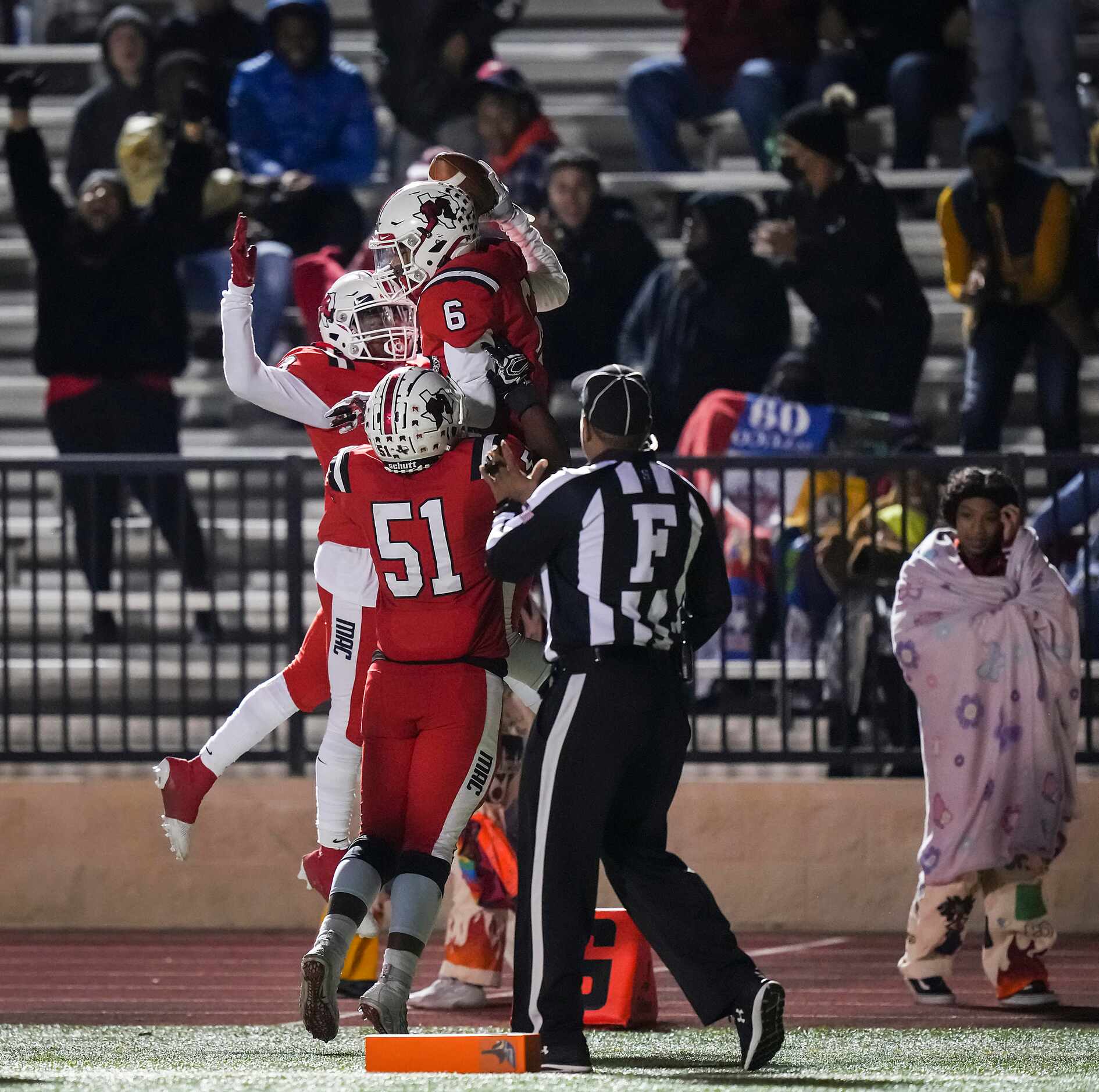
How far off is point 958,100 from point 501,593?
24.3 feet

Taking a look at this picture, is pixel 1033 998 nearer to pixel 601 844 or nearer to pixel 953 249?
pixel 601 844

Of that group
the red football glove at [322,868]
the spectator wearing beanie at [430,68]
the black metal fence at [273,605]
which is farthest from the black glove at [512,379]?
the spectator wearing beanie at [430,68]

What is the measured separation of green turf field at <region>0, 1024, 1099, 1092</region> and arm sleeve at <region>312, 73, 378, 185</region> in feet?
21.1

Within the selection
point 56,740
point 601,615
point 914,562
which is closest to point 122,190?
point 56,740

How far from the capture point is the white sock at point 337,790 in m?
8.09

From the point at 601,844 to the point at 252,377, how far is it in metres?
1.80

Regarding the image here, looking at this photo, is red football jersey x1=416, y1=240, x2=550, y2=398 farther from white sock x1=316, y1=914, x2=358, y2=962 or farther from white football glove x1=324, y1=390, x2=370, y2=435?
white sock x1=316, y1=914, x2=358, y2=962

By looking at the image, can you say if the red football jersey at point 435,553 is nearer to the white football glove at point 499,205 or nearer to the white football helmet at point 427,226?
the white football helmet at point 427,226

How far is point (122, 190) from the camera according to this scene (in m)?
12.6

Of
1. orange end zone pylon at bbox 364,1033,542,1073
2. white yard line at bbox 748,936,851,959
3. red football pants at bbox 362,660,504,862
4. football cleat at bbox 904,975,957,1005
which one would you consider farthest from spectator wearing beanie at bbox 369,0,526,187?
orange end zone pylon at bbox 364,1033,542,1073

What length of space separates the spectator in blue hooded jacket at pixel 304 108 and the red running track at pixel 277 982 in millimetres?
4599

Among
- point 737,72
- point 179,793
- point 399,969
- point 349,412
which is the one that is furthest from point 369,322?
point 737,72

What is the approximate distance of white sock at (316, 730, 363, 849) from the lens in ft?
26.6

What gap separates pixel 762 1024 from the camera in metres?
7.04
